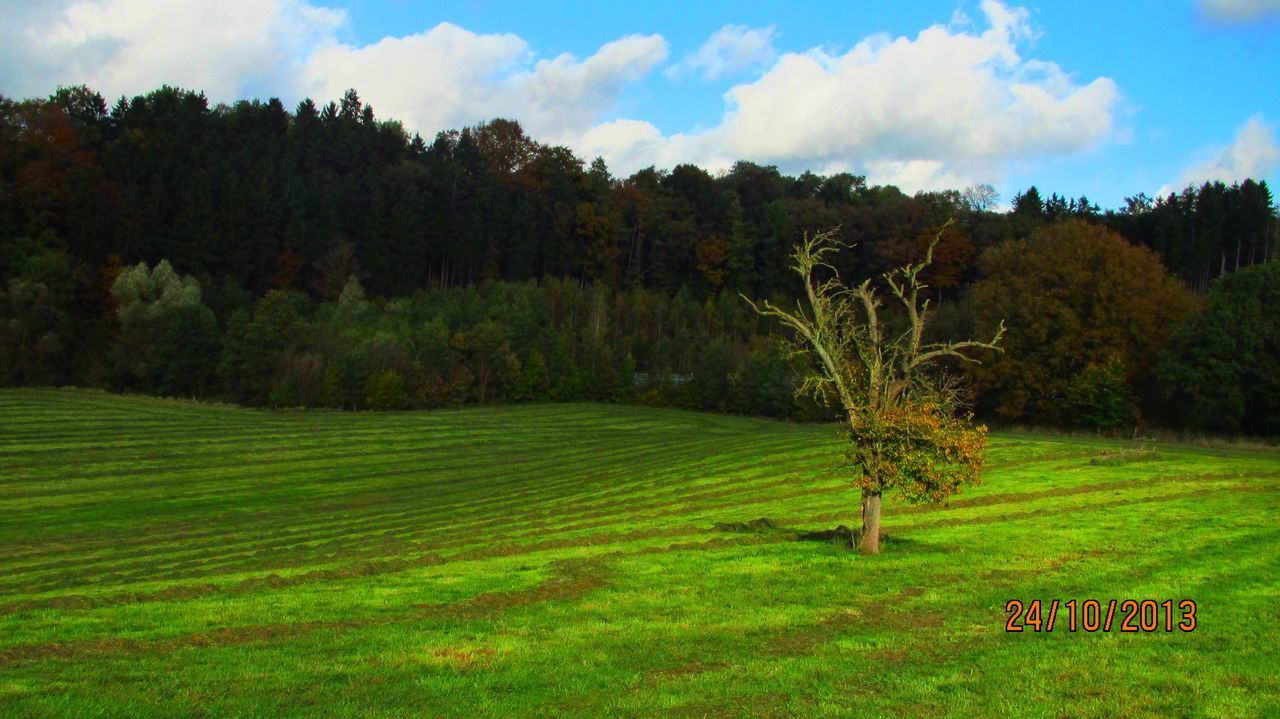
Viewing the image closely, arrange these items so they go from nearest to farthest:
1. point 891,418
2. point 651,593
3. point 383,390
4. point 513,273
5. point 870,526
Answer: point 651,593, point 891,418, point 870,526, point 383,390, point 513,273

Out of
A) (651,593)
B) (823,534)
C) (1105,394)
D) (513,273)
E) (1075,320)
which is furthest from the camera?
(513,273)

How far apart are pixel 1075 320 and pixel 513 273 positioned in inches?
2772

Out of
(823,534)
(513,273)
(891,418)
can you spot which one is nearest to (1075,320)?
(823,534)

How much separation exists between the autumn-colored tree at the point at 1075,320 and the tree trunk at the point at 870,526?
41.6 meters

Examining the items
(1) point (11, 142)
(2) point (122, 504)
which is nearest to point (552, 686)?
(2) point (122, 504)

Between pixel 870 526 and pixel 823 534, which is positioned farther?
pixel 823 534

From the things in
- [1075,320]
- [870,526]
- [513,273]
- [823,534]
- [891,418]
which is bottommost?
[823,534]

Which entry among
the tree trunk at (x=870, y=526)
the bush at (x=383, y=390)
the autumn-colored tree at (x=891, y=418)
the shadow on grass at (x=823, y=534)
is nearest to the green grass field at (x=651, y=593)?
the shadow on grass at (x=823, y=534)

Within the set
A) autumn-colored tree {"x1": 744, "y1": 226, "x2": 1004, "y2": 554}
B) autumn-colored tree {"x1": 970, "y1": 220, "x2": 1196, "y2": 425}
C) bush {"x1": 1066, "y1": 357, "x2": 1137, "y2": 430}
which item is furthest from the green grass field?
autumn-colored tree {"x1": 970, "y1": 220, "x2": 1196, "y2": 425}

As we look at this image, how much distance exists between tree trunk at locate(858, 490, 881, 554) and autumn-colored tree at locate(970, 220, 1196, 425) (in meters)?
41.6

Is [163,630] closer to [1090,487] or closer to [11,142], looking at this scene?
[1090,487]

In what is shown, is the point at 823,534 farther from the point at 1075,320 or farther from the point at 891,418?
the point at 1075,320

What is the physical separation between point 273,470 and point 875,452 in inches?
1473

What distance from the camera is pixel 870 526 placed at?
65.2ft
